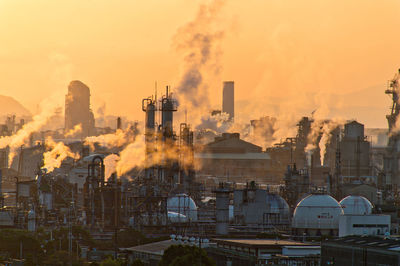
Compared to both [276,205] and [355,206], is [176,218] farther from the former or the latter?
[355,206]

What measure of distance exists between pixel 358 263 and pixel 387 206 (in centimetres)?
7742

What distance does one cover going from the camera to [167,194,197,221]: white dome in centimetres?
13562

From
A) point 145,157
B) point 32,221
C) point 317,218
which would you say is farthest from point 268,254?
point 145,157

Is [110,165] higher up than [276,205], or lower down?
higher up

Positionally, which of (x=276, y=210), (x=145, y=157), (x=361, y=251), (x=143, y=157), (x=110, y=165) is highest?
(x=143, y=157)

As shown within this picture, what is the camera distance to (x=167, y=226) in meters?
127

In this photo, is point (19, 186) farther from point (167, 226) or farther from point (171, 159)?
point (167, 226)

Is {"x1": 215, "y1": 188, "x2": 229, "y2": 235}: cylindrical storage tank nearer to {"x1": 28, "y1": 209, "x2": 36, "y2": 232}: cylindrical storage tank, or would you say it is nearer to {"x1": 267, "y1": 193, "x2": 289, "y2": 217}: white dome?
{"x1": 267, "y1": 193, "x2": 289, "y2": 217}: white dome

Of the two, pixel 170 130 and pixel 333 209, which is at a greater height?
pixel 170 130

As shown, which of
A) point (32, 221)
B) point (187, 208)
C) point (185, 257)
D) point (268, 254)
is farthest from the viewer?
point (32, 221)

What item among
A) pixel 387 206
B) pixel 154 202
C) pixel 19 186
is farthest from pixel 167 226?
pixel 19 186

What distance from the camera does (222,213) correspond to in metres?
124

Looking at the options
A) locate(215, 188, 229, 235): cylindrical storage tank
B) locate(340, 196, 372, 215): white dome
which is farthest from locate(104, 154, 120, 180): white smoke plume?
locate(340, 196, 372, 215): white dome

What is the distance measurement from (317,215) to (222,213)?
1184 centimetres
